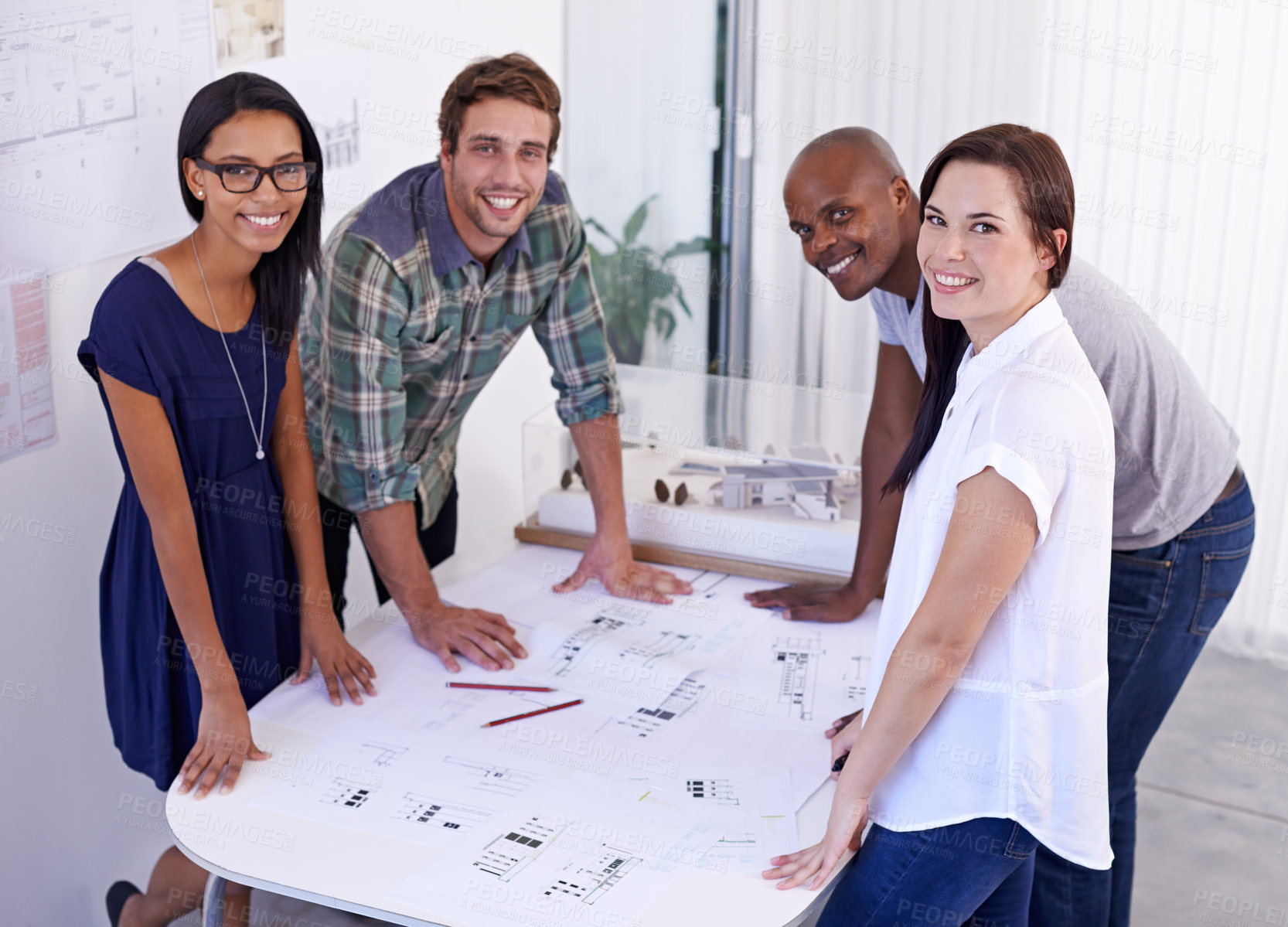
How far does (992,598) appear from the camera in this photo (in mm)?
1321

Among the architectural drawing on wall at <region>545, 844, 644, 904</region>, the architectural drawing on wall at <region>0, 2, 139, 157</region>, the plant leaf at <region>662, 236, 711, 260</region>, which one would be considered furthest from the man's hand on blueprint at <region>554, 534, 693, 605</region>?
the plant leaf at <region>662, 236, 711, 260</region>

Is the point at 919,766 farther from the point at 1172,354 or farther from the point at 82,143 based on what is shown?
the point at 82,143

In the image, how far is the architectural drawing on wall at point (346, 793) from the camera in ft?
5.34

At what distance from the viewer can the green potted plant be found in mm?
4797

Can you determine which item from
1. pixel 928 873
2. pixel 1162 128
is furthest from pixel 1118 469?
pixel 1162 128

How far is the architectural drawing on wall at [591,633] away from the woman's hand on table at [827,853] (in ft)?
2.01

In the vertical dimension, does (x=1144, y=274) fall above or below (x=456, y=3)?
below

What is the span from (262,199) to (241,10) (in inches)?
38.7

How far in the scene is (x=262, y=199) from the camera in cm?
179

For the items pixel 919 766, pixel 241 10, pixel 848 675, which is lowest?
pixel 848 675

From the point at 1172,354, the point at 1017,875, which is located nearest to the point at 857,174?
the point at 1172,354

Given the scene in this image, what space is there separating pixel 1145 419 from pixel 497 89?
125 cm

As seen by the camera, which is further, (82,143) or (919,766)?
(82,143)

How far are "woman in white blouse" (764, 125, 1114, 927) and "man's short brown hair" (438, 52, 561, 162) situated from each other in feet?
3.00
